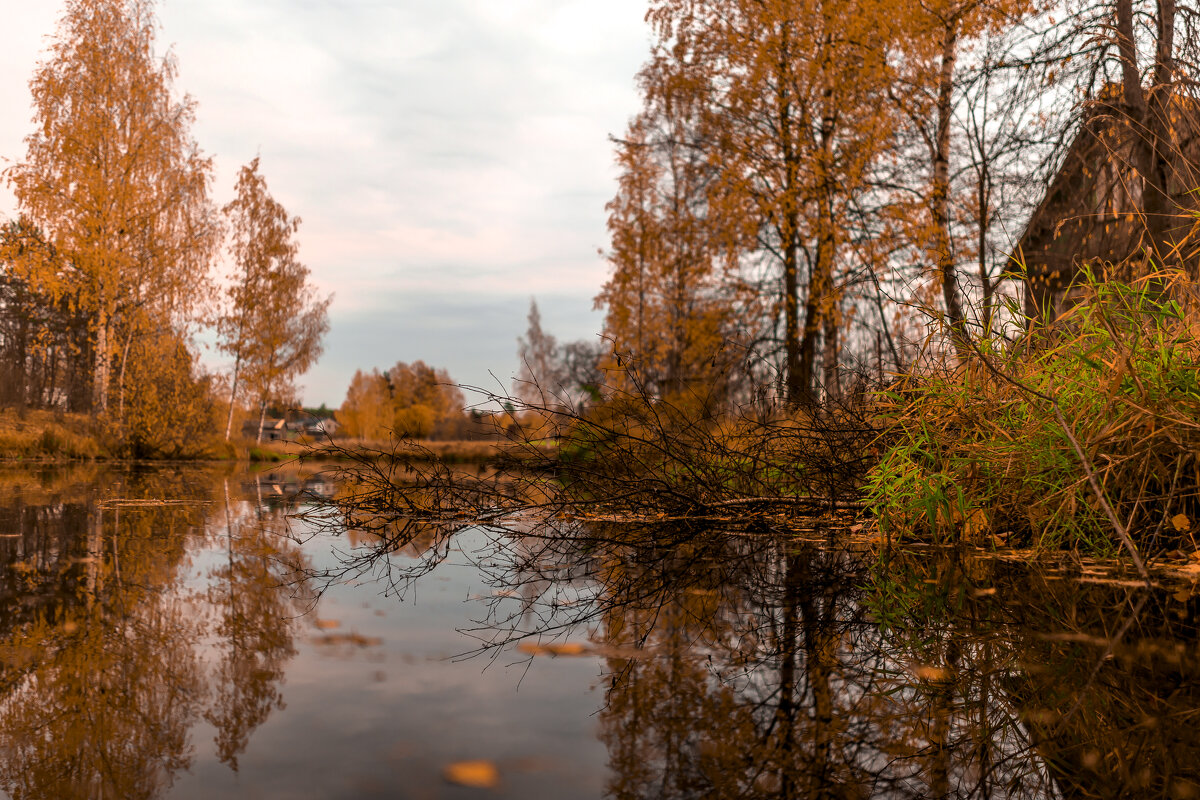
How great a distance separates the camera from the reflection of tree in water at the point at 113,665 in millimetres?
→ 1276

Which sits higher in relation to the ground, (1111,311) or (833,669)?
(1111,311)

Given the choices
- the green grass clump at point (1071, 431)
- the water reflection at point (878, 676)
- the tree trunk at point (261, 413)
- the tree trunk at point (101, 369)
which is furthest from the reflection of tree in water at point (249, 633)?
the tree trunk at point (261, 413)

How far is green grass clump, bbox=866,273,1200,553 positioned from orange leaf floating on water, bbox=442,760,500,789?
2.35 m

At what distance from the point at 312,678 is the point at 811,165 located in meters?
10.1

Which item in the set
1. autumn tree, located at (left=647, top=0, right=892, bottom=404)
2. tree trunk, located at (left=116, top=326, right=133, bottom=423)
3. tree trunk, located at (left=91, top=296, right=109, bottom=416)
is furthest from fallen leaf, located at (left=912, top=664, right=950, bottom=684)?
tree trunk, located at (left=116, top=326, right=133, bottom=423)

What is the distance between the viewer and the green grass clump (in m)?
3.09

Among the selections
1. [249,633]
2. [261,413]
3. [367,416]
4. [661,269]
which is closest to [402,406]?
[367,416]

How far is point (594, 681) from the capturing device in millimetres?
1813

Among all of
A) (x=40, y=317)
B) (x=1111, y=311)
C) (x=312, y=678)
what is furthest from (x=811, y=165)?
(x=40, y=317)

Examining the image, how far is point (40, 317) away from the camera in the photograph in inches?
1325

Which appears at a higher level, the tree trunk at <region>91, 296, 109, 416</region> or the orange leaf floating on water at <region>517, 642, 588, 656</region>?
the tree trunk at <region>91, 296, 109, 416</region>

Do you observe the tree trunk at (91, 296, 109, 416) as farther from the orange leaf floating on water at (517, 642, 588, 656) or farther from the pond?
the orange leaf floating on water at (517, 642, 588, 656)

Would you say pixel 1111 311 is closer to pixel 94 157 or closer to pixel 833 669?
pixel 833 669

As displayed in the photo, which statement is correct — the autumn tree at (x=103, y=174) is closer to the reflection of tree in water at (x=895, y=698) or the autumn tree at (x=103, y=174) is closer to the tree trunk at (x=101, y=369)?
the tree trunk at (x=101, y=369)
